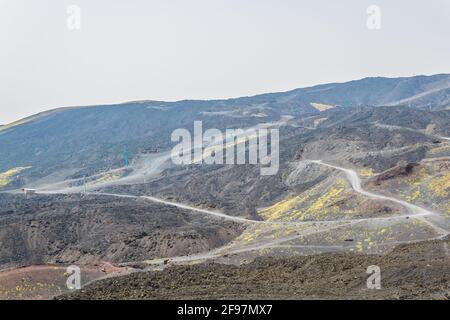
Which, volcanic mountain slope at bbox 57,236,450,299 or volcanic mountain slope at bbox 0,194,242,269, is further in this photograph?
volcanic mountain slope at bbox 0,194,242,269

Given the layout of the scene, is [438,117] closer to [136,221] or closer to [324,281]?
[136,221]

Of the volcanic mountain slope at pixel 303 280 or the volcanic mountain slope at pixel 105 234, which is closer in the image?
the volcanic mountain slope at pixel 303 280

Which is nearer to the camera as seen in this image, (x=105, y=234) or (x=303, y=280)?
(x=303, y=280)

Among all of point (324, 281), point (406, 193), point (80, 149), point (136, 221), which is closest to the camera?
point (324, 281)

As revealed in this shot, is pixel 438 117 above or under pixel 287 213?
above

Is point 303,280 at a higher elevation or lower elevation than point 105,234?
higher

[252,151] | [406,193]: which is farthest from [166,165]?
[406,193]

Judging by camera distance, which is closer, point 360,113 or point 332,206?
point 332,206

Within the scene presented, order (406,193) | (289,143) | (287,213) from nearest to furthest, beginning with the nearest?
(406,193) → (287,213) → (289,143)

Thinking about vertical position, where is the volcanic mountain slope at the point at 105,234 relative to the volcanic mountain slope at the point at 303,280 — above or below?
below

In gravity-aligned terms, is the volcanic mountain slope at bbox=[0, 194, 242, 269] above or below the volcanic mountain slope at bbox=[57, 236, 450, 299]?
below
